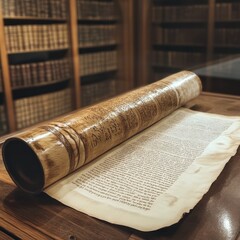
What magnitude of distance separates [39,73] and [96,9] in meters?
0.96

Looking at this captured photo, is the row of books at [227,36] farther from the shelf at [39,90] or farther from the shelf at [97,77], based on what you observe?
the shelf at [39,90]

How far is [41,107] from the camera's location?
2.67 metres

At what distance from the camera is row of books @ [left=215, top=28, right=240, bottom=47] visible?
2801mm

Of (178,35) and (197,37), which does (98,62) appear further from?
(197,37)

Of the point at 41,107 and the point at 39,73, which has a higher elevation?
the point at 39,73

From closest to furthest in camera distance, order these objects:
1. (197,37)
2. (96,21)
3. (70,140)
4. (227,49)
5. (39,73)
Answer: (70,140) < (39,73) < (227,49) < (197,37) < (96,21)

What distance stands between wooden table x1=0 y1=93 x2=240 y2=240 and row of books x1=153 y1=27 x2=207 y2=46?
2585 millimetres

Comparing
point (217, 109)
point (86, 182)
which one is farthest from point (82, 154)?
point (217, 109)

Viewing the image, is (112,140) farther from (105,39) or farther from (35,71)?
(105,39)

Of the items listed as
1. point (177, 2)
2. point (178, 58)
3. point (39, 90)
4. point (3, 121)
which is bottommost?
point (3, 121)

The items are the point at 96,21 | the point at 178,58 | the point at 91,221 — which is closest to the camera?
the point at 91,221

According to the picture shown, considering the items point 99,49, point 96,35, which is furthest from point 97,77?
point 96,35

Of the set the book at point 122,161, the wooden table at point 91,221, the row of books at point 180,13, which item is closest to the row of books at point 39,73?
the row of books at point 180,13

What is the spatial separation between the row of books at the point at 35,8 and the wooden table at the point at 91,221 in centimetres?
201
